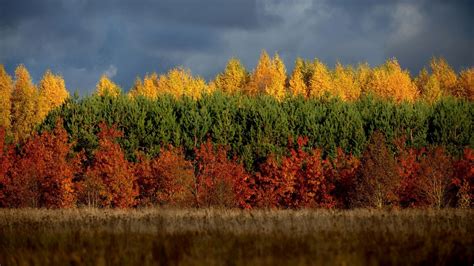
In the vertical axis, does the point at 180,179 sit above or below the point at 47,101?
below

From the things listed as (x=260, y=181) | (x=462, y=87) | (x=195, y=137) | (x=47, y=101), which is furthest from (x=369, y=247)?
(x=462, y=87)

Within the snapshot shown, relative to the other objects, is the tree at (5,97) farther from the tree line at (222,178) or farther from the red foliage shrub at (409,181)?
the red foliage shrub at (409,181)

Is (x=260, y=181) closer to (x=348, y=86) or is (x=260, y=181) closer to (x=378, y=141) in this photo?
(x=378, y=141)

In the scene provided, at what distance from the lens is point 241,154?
4456cm

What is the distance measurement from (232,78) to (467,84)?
1517 inches

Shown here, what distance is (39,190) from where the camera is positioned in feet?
132

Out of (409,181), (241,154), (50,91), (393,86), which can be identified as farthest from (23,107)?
(409,181)

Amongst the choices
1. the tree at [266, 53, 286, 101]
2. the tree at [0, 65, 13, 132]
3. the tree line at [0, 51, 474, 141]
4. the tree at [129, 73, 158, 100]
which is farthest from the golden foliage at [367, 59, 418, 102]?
the tree at [0, 65, 13, 132]

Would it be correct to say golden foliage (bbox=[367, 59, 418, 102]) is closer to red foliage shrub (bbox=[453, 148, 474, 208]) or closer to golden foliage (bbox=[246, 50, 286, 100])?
golden foliage (bbox=[246, 50, 286, 100])

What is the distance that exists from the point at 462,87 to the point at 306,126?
206 ft

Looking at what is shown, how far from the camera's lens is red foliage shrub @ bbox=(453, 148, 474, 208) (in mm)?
38125

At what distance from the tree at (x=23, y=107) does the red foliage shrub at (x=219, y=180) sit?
45983mm

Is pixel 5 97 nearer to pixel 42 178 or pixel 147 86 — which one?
pixel 147 86

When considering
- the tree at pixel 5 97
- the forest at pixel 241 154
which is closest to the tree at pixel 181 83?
the tree at pixel 5 97
